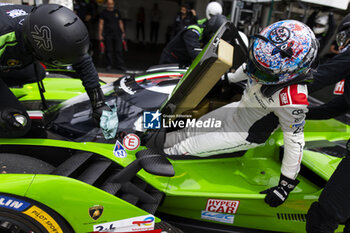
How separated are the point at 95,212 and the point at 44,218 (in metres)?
0.23

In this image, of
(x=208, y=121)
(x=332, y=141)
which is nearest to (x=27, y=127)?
(x=208, y=121)

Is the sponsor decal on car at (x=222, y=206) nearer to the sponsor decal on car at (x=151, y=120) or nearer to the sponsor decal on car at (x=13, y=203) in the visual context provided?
the sponsor decal on car at (x=151, y=120)

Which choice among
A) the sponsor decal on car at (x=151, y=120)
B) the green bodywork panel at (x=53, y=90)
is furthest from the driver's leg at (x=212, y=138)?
the green bodywork panel at (x=53, y=90)

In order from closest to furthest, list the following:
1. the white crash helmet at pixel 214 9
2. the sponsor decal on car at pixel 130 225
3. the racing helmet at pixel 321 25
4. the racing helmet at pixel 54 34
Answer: the sponsor decal on car at pixel 130 225, the racing helmet at pixel 54 34, the white crash helmet at pixel 214 9, the racing helmet at pixel 321 25

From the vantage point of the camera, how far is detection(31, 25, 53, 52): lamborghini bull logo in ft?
5.16

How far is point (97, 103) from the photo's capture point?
1.84m

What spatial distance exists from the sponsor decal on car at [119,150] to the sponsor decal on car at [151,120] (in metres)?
0.23

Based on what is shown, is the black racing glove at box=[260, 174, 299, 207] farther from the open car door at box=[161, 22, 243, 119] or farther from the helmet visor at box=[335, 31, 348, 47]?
the helmet visor at box=[335, 31, 348, 47]

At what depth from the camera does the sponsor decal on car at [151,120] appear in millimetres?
1692

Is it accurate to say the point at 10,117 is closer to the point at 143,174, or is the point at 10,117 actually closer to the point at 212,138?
the point at 143,174

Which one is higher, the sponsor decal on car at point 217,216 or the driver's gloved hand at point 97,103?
the driver's gloved hand at point 97,103

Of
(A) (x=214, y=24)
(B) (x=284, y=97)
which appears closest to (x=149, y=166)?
(B) (x=284, y=97)

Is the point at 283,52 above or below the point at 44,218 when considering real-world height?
above

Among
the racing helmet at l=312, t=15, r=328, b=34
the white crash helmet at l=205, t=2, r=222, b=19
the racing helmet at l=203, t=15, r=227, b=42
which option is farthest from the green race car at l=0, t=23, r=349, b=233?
the racing helmet at l=312, t=15, r=328, b=34
